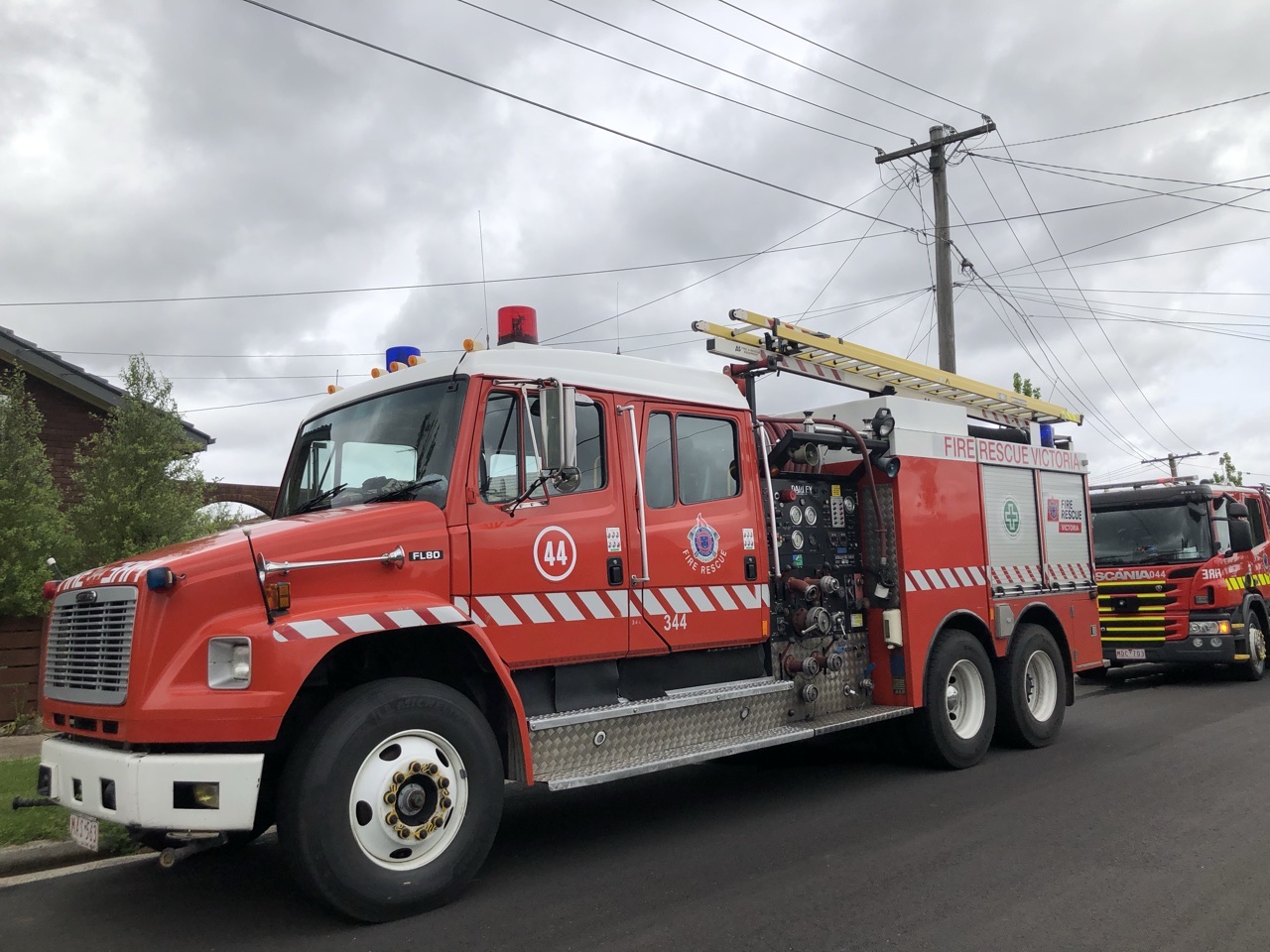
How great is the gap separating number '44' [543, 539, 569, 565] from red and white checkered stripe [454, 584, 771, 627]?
0.17 meters

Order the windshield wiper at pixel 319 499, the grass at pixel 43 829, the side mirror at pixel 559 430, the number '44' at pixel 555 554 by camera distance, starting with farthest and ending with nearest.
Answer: the grass at pixel 43 829
the windshield wiper at pixel 319 499
the number '44' at pixel 555 554
the side mirror at pixel 559 430

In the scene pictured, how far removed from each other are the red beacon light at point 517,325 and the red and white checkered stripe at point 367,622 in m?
1.79

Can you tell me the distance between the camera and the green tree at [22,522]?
10.5 m

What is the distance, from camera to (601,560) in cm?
577

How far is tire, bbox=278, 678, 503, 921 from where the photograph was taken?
14.5ft

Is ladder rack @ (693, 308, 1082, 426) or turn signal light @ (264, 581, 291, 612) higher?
ladder rack @ (693, 308, 1082, 426)

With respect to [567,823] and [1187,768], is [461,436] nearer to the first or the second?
[567,823]

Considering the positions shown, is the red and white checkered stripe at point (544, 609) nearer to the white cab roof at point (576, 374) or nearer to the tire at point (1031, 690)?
the white cab roof at point (576, 374)

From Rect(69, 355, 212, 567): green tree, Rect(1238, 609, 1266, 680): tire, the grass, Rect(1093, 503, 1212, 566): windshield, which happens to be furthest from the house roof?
Rect(1238, 609, 1266, 680): tire

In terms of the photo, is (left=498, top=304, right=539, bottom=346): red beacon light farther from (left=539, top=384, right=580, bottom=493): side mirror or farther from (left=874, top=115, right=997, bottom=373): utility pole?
(left=874, top=115, right=997, bottom=373): utility pole

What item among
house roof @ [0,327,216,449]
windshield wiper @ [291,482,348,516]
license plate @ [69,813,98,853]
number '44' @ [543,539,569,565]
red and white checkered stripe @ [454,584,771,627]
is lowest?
license plate @ [69,813,98,853]

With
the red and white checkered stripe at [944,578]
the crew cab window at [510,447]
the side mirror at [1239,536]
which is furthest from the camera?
the side mirror at [1239,536]

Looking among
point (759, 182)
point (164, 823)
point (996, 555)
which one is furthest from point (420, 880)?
point (759, 182)

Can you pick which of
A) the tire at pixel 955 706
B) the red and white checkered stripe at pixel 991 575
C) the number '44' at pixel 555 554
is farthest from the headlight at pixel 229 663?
the tire at pixel 955 706
